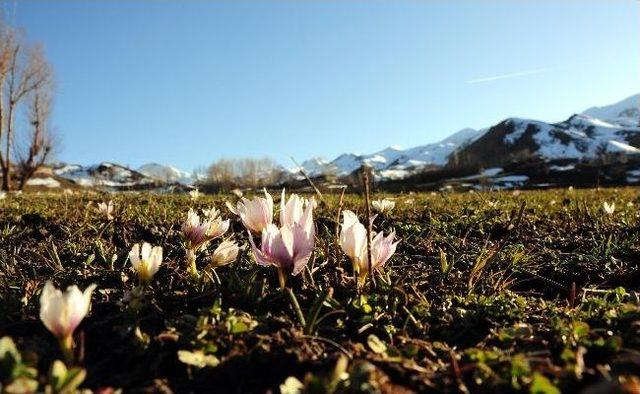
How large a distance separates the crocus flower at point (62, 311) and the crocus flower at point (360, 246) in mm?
769

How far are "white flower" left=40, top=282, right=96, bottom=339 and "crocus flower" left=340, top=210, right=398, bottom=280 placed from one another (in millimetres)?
769

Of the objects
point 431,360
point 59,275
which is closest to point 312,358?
point 431,360

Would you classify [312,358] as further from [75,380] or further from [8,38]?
[8,38]

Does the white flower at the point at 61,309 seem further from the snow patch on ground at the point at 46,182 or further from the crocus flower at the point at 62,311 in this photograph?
the snow patch on ground at the point at 46,182

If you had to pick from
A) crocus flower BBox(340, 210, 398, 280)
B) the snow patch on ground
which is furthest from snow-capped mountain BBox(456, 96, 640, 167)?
crocus flower BBox(340, 210, 398, 280)

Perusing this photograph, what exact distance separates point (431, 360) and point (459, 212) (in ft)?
10.2

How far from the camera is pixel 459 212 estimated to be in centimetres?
429

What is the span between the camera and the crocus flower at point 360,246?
157 cm

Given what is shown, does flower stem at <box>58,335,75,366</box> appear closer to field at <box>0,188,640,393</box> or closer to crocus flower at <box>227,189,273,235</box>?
field at <box>0,188,640,393</box>

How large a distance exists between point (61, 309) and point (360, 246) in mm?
870

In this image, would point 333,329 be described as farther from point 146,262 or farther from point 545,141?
point 545,141

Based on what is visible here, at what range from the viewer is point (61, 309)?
114cm

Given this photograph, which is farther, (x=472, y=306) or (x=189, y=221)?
(x=189, y=221)

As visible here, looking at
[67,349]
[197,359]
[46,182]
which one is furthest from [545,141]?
[67,349]
